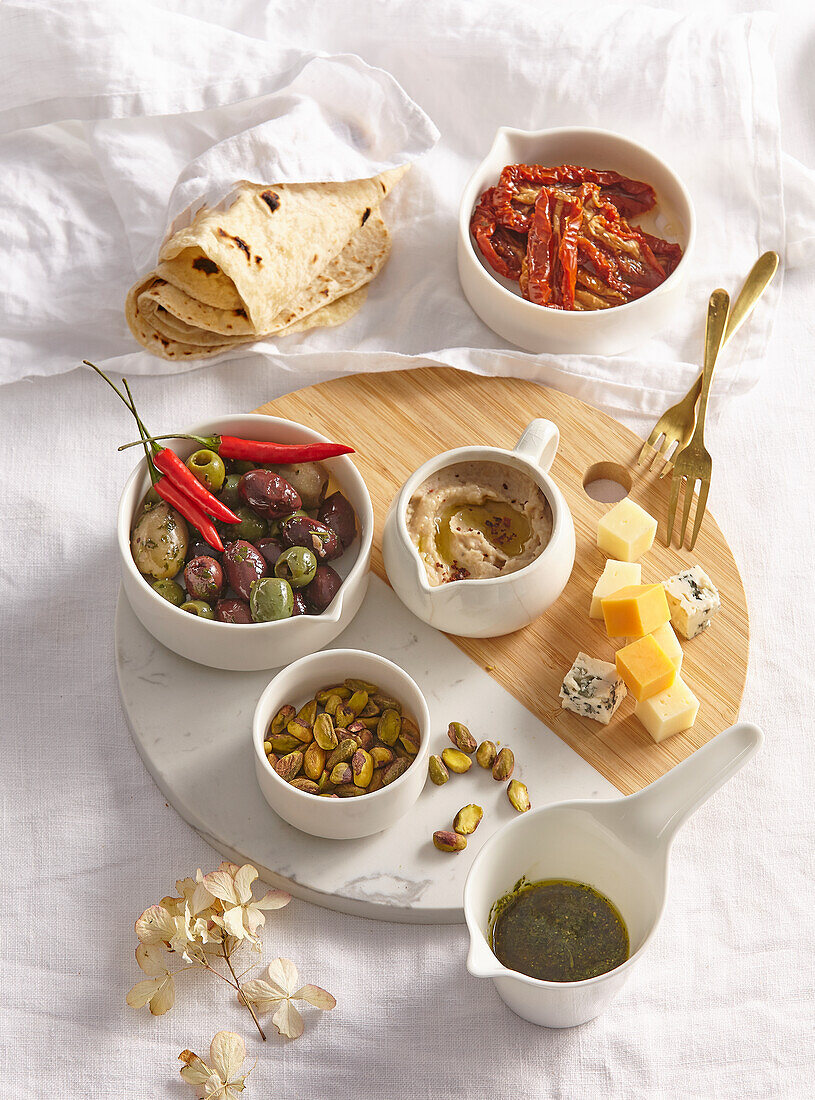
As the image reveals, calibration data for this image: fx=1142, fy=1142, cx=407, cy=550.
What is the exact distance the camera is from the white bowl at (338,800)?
1921 mm

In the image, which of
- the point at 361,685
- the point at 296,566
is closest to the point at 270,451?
the point at 296,566

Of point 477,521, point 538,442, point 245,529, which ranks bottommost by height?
point 245,529

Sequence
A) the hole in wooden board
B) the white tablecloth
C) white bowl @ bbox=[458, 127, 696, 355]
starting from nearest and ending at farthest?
the white tablecloth, the hole in wooden board, white bowl @ bbox=[458, 127, 696, 355]

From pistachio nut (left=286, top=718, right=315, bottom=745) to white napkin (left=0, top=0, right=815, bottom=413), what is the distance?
3.05 feet

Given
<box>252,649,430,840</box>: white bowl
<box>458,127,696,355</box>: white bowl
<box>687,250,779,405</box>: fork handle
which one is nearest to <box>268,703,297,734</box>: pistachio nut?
<box>252,649,430,840</box>: white bowl

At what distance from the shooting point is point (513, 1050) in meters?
1.97

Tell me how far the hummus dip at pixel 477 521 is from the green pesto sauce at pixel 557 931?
0.59 m

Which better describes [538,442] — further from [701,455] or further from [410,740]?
[410,740]

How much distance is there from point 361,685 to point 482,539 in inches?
14.4

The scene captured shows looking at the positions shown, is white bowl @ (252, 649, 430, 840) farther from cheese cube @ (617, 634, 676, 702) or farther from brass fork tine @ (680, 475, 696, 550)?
brass fork tine @ (680, 475, 696, 550)

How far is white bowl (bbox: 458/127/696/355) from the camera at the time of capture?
2.61 meters

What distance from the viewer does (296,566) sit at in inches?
84.8

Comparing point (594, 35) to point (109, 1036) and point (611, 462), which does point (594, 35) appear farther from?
point (109, 1036)

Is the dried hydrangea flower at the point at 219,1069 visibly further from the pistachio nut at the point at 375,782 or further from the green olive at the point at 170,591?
the green olive at the point at 170,591
